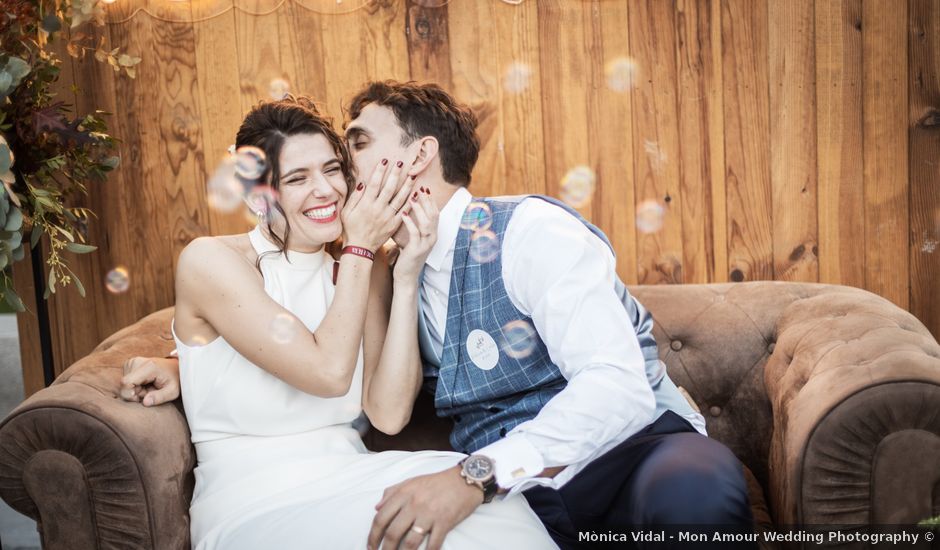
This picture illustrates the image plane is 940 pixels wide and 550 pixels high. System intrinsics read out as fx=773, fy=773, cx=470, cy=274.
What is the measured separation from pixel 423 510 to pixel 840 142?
2.04m

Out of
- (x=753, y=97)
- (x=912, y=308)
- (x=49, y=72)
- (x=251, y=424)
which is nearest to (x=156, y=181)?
(x=49, y=72)

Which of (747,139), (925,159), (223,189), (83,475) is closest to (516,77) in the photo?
(747,139)

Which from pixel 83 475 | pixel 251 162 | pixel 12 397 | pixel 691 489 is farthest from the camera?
pixel 12 397

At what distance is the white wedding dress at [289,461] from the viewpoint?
1.72 meters

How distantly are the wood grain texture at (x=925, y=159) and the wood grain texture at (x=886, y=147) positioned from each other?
0.09 feet

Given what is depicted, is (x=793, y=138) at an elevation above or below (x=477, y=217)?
above

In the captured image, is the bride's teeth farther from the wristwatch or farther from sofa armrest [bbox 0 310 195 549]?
the wristwatch

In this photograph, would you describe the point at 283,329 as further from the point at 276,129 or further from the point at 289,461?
the point at 276,129

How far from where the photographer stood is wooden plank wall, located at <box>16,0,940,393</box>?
2.72 metres

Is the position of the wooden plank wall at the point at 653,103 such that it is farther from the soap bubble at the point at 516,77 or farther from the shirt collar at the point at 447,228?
the shirt collar at the point at 447,228

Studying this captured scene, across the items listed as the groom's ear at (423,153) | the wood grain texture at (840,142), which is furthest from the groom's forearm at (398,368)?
the wood grain texture at (840,142)

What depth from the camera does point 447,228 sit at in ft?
6.97

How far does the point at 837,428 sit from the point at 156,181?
2395 mm

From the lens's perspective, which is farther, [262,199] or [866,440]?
[262,199]
